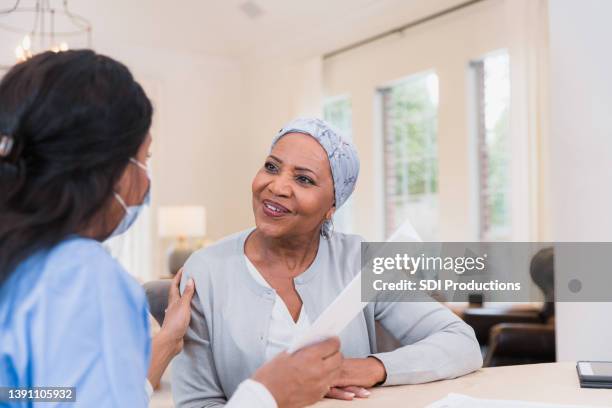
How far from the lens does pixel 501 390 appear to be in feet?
4.47

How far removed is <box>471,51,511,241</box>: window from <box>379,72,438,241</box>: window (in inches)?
17.6

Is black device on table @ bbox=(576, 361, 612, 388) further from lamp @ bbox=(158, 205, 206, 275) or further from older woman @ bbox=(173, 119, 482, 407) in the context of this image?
lamp @ bbox=(158, 205, 206, 275)

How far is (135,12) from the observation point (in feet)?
22.5

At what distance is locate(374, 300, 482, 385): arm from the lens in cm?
143

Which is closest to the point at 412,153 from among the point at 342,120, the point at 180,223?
the point at 342,120

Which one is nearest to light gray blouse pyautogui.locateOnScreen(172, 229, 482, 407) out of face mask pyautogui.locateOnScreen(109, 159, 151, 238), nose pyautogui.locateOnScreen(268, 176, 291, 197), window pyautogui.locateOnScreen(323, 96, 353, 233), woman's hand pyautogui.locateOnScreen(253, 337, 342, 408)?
nose pyautogui.locateOnScreen(268, 176, 291, 197)

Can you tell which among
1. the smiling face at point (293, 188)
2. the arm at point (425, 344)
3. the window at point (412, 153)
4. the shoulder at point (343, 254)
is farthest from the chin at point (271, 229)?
the window at point (412, 153)

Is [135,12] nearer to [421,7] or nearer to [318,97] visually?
[318,97]

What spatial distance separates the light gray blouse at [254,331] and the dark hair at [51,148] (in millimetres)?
667

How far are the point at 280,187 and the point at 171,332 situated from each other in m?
0.43

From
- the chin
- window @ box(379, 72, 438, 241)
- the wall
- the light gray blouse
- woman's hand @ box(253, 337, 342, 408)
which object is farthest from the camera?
window @ box(379, 72, 438, 241)

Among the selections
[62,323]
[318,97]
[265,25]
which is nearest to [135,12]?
[265,25]

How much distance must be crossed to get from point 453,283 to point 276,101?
18.4ft

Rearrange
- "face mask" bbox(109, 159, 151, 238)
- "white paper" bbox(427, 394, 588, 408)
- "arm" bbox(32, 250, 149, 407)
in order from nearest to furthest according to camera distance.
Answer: "arm" bbox(32, 250, 149, 407), "face mask" bbox(109, 159, 151, 238), "white paper" bbox(427, 394, 588, 408)
